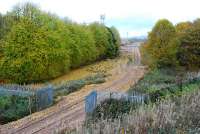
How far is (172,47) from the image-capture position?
41.5 metres

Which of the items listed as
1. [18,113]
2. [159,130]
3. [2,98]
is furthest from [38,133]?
[159,130]

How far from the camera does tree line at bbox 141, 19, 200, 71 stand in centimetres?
4231

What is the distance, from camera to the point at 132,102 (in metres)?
14.6

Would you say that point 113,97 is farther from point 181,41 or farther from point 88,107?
point 181,41

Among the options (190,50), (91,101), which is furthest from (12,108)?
(190,50)

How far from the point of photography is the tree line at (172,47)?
139ft

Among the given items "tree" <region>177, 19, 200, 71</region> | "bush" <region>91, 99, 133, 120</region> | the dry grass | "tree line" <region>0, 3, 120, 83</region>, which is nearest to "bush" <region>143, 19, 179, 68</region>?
"tree" <region>177, 19, 200, 71</region>

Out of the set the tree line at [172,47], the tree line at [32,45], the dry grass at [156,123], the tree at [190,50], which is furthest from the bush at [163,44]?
the dry grass at [156,123]

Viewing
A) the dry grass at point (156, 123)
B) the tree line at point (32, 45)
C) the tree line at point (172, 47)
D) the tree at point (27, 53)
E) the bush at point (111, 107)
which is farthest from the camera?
the tree line at point (172, 47)

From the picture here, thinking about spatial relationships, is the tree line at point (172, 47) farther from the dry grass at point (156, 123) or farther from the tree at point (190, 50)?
the dry grass at point (156, 123)

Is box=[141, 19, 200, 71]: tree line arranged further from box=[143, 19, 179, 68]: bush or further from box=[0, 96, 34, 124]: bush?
box=[0, 96, 34, 124]: bush

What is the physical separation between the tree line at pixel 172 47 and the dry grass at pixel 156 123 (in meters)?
34.8

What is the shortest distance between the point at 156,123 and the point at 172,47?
117 feet

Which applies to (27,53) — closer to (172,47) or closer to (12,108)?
(172,47)
